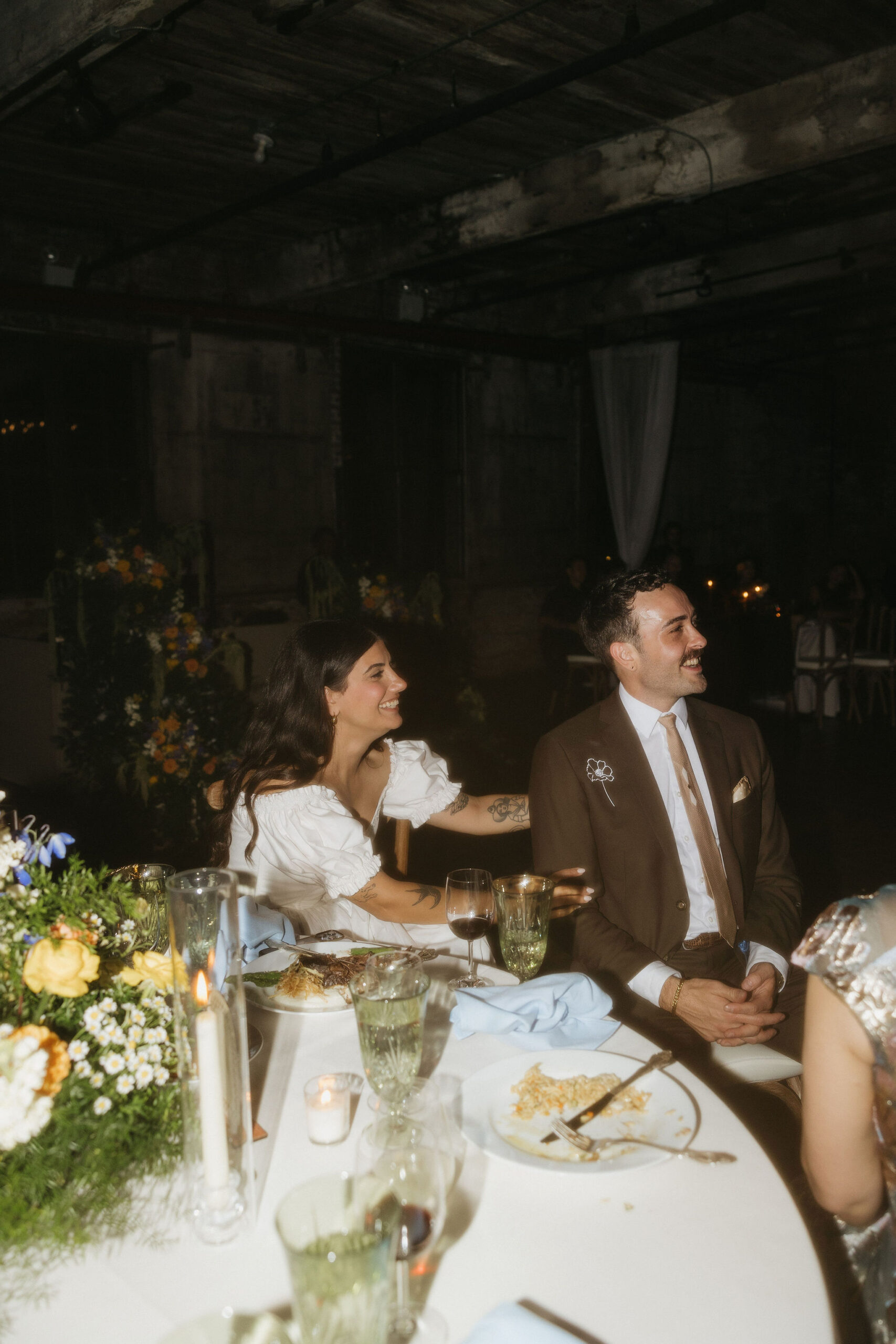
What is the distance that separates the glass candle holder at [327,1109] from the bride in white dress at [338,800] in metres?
0.94

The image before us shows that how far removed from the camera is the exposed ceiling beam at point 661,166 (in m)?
4.62

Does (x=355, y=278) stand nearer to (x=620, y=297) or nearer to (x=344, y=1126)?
(x=620, y=297)

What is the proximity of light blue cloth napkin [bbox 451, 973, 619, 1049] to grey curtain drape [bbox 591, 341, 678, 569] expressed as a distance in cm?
828

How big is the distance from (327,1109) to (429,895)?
102 cm

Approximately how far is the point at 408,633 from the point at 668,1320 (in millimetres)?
5158

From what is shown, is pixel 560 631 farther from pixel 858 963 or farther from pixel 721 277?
pixel 858 963

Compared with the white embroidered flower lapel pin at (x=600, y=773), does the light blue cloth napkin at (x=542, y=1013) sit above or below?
below

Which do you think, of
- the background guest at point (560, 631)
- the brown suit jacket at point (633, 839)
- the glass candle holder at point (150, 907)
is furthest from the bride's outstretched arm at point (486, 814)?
the background guest at point (560, 631)

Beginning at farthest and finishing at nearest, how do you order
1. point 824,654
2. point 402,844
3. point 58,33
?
point 824,654, point 58,33, point 402,844

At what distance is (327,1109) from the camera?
3.99ft

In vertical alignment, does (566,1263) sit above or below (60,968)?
below

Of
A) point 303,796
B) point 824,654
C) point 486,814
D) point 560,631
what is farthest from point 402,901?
point 824,654

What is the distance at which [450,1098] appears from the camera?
1.30 metres

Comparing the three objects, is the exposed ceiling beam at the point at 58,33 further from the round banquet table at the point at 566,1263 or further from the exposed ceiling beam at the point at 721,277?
the exposed ceiling beam at the point at 721,277
